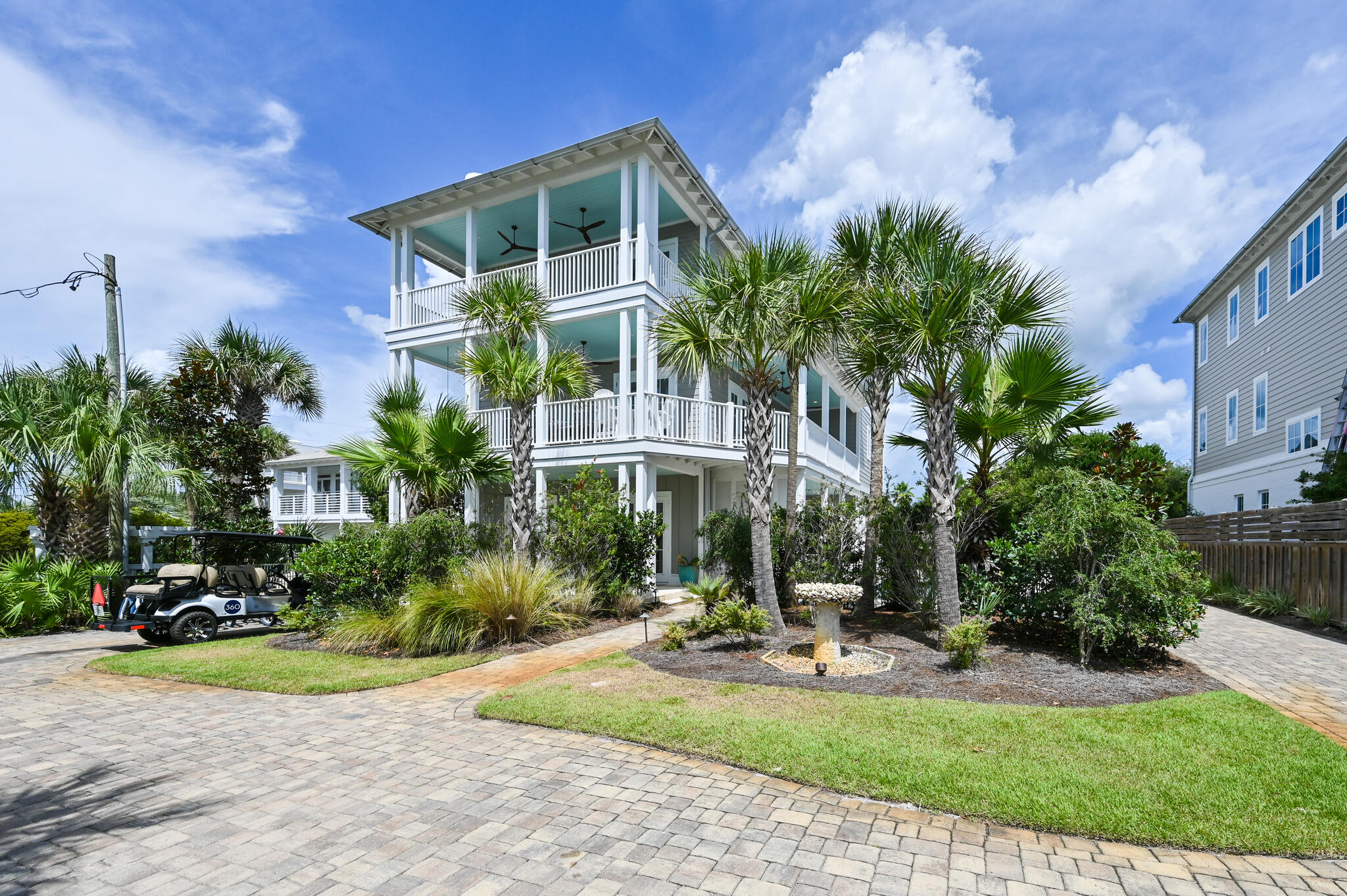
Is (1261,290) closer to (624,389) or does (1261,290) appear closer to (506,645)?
(624,389)

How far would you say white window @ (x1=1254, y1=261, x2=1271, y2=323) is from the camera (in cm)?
1983

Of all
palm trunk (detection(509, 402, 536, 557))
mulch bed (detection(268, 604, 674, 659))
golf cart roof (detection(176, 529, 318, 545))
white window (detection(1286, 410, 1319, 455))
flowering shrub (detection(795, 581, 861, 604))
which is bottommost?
mulch bed (detection(268, 604, 674, 659))

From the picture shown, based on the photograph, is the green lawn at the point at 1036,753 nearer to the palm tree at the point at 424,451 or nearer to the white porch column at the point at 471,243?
the palm tree at the point at 424,451

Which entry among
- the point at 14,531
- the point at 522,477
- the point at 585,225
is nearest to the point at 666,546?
the point at 522,477

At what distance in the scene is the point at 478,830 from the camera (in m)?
3.54

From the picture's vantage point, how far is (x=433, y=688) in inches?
272

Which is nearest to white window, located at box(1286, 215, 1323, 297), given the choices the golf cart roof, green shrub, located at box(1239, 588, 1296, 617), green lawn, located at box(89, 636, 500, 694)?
green shrub, located at box(1239, 588, 1296, 617)

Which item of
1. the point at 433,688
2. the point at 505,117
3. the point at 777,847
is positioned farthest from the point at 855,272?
the point at 777,847

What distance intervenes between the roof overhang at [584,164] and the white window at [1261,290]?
1624cm

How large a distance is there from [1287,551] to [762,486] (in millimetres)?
10304

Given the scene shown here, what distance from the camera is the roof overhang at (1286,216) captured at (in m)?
15.3

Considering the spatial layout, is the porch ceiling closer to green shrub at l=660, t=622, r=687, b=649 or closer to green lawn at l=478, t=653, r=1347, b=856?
green shrub at l=660, t=622, r=687, b=649

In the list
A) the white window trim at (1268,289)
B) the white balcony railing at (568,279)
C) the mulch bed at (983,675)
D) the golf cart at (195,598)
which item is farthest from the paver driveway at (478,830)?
the white window trim at (1268,289)

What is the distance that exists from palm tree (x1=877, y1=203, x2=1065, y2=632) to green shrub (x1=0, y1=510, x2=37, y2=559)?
61.9 ft
